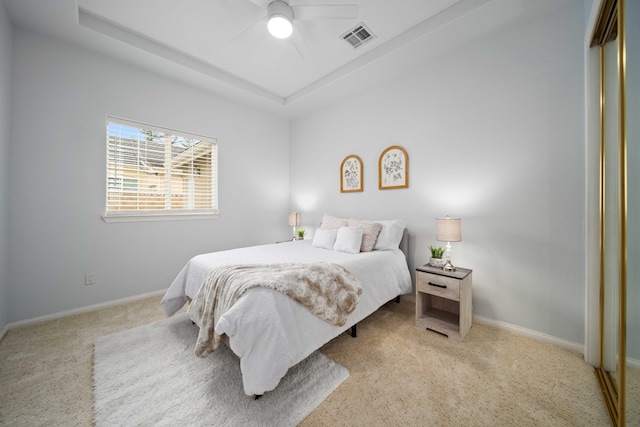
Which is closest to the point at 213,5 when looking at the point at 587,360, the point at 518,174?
the point at 518,174

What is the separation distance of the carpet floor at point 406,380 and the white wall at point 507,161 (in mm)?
492

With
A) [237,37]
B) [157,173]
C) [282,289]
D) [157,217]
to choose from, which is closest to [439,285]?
[282,289]

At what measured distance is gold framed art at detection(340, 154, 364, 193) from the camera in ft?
11.5

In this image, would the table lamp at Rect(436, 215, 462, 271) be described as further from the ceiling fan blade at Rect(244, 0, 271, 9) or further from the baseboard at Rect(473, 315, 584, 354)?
the ceiling fan blade at Rect(244, 0, 271, 9)

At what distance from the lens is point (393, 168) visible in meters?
3.13

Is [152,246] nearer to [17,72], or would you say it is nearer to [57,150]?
[57,150]

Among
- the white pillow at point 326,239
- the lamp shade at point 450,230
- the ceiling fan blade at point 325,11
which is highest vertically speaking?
the ceiling fan blade at point 325,11

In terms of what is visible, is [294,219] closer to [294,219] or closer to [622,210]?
[294,219]

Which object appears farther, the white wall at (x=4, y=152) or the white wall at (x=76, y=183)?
the white wall at (x=76, y=183)

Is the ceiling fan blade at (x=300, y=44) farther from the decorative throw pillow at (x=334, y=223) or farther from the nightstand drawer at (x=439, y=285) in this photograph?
the nightstand drawer at (x=439, y=285)

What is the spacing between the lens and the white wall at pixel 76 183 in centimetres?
230

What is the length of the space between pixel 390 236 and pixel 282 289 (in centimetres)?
171

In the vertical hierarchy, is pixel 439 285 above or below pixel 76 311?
above

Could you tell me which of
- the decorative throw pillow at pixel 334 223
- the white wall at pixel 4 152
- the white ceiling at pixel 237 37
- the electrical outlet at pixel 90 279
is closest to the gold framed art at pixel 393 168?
the decorative throw pillow at pixel 334 223
